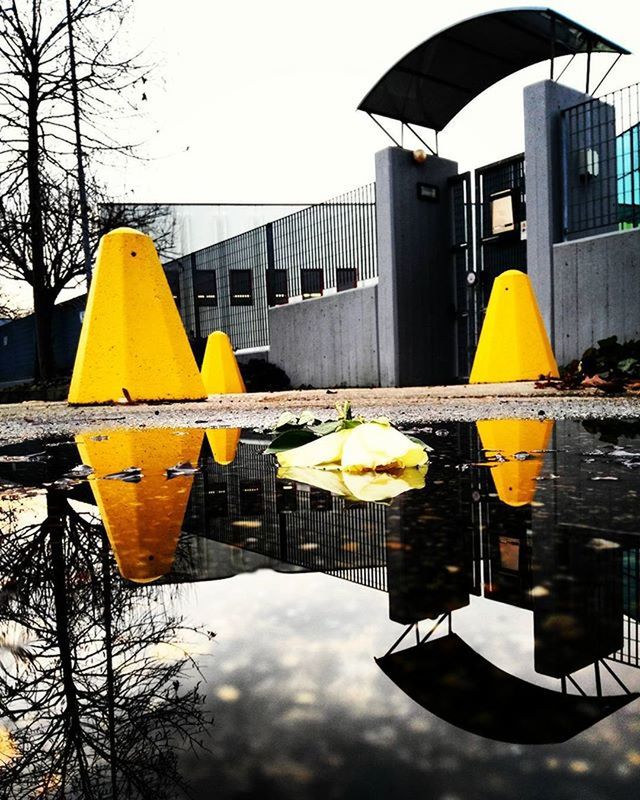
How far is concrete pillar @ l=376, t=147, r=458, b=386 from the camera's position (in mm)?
12352

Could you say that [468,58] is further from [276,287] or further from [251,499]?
[251,499]

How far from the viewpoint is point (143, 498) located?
1673 millimetres

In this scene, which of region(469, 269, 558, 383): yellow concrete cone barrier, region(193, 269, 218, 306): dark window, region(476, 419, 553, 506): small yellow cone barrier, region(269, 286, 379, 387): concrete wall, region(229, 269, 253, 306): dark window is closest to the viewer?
region(476, 419, 553, 506): small yellow cone barrier

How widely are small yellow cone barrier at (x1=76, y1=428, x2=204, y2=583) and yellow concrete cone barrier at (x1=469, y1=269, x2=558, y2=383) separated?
6.66 meters

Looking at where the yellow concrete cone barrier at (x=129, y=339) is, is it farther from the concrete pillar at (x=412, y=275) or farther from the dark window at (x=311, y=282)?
the dark window at (x=311, y=282)

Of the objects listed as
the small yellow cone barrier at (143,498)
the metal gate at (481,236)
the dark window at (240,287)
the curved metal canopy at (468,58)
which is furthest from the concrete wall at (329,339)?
the small yellow cone barrier at (143,498)

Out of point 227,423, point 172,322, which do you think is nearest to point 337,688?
point 227,423

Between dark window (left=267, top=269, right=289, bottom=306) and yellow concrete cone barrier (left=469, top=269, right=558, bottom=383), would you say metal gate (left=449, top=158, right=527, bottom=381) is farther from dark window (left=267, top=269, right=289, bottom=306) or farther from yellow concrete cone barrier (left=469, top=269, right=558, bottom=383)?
dark window (left=267, top=269, right=289, bottom=306)

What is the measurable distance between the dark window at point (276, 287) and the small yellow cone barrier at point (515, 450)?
12.7 meters

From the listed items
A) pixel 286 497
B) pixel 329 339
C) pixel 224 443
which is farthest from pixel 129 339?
pixel 329 339

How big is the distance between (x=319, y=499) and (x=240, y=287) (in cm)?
1617

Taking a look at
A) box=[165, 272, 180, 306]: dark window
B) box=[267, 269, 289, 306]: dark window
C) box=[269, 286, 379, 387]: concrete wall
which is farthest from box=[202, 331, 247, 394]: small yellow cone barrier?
box=[165, 272, 180, 306]: dark window

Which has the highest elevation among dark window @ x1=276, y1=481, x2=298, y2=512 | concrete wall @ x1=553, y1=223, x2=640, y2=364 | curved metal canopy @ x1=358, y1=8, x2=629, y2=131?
curved metal canopy @ x1=358, y1=8, x2=629, y2=131

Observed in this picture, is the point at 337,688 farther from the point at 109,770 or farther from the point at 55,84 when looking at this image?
the point at 55,84
